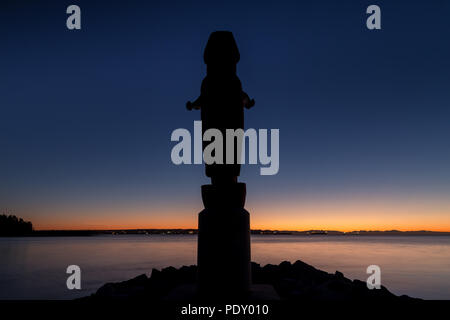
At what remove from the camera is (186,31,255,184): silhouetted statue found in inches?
219

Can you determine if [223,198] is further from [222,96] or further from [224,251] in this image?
[222,96]

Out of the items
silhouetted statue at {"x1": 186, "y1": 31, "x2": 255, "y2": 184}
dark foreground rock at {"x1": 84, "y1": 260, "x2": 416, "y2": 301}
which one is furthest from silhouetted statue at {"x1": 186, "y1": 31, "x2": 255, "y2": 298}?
dark foreground rock at {"x1": 84, "y1": 260, "x2": 416, "y2": 301}

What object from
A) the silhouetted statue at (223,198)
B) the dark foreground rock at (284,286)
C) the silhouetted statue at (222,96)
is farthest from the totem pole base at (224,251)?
the dark foreground rock at (284,286)

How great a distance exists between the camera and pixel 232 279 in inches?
203

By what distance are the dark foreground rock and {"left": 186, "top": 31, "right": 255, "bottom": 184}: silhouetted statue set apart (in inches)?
88.7

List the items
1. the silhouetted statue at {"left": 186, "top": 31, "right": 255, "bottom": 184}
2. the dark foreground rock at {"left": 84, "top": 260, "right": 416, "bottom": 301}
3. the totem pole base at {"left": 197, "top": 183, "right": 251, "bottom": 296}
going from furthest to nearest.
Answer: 1. the dark foreground rock at {"left": 84, "top": 260, "right": 416, "bottom": 301}
2. the silhouetted statue at {"left": 186, "top": 31, "right": 255, "bottom": 184}
3. the totem pole base at {"left": 197, "top": 183, "right": 251, "bottom": 296}

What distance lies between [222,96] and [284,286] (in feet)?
14.1

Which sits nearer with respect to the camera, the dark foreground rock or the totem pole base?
the totem pole base

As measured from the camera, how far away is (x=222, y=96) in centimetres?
555

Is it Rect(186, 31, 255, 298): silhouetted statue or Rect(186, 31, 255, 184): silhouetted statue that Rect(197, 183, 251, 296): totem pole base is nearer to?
Rect(186, 31, 255, 298): silhouetted statue

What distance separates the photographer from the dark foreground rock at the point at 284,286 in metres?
6.35
